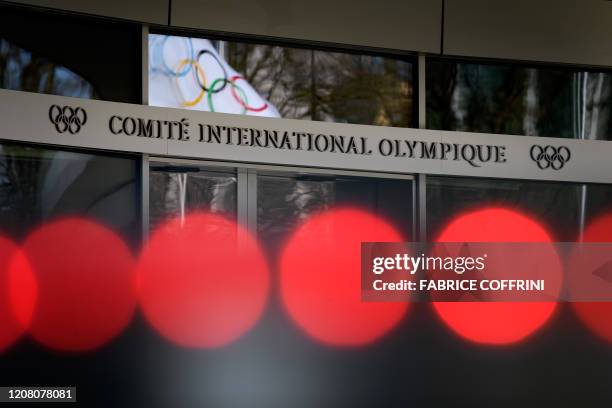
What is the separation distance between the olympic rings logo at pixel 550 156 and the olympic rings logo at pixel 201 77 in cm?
334

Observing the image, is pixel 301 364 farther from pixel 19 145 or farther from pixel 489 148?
pixel 489 148

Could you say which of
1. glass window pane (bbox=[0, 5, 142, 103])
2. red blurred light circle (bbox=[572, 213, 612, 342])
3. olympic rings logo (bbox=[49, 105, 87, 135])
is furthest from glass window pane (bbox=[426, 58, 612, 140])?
red blurred light circle (bbox=[572, 213, 612, 342])

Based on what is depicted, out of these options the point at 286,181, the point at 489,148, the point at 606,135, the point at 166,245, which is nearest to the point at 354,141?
the point at 286,181

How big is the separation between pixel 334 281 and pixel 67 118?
3.06m

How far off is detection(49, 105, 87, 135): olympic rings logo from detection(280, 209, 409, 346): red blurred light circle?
2376 mm

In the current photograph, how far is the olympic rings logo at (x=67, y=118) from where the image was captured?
26.9ft

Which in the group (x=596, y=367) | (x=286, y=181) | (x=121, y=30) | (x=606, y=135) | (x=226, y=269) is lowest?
(x=596, y=367)

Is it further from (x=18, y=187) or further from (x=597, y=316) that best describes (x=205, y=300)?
(x=18, y=187)

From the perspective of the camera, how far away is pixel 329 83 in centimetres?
984

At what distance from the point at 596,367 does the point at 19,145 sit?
541 centimetres

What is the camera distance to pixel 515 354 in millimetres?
5500

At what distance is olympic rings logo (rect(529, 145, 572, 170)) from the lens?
1043 cm

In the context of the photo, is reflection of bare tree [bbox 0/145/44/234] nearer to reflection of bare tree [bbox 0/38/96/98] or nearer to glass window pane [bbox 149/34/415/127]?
reflection of bare tree [bbox 0/38/96/98]

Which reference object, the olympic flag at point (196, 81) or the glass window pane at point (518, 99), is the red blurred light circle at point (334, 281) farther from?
the glass window pane at point (518, 99)
